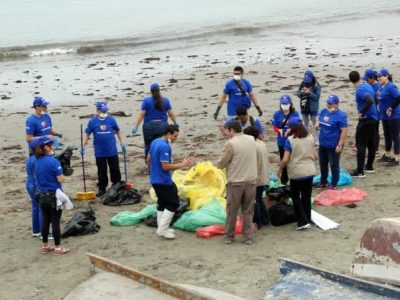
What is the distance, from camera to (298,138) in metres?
9.70

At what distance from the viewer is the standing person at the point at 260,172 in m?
9.54

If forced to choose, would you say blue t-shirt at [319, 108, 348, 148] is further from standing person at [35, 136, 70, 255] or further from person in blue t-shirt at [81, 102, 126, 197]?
standing person at [35, 136, 70, 255]

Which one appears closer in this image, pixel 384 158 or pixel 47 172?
pixel 47 172

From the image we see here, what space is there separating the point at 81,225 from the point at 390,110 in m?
6.14

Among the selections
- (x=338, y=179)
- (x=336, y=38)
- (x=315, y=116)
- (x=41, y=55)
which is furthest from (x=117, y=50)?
(x=338, y=179)

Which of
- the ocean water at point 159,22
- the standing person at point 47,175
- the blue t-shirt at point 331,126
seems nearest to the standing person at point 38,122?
the standing person at point 47,175

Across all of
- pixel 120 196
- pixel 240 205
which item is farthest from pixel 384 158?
pixel 120 196

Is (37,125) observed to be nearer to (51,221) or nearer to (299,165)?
(51,221)

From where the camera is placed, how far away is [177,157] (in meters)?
14.6

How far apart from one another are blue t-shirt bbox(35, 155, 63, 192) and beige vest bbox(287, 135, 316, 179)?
3.29 meters

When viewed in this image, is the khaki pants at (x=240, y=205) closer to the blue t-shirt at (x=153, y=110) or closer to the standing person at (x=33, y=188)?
the standing person at (x=33, y=188)

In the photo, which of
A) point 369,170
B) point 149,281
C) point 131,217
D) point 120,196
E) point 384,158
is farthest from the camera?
point 384,158

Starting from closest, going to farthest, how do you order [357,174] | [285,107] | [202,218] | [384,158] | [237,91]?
[202,218] < [285,107] < [357,174] < [384,158] < [237,91]

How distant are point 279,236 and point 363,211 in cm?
164
